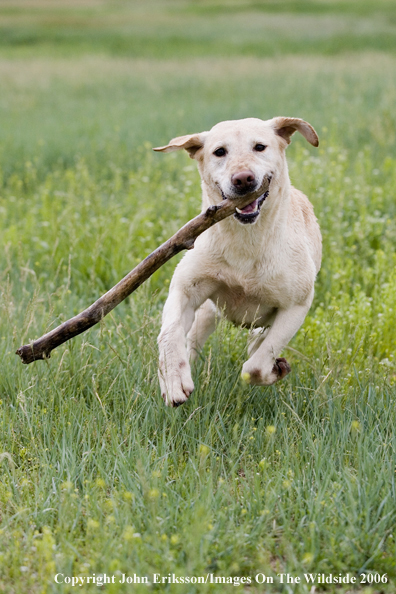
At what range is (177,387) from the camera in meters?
3.50

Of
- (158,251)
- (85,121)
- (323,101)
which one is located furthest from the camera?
(323,101)

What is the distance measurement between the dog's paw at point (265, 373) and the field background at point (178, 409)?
0.37 ft

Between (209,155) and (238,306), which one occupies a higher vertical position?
(209,155)

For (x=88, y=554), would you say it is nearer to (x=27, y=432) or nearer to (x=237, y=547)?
(x=237, y=547)

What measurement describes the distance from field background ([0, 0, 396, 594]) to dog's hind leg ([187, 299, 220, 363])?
174 mm

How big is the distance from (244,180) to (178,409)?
129cm

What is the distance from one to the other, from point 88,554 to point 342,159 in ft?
22.0

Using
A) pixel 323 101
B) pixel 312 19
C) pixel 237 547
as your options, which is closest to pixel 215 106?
pixel 323 101

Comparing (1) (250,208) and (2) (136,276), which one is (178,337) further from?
(1) (250,208)

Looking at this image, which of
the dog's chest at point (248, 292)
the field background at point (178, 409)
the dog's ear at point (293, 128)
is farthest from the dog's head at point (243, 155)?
the field background at point (178, 409)

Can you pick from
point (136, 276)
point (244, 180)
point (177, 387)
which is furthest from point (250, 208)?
point (177, 387)

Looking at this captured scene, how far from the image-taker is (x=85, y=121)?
1278 centimetres

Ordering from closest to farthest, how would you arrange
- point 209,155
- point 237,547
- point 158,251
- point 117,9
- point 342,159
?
point 237,547 → point 158,251 → point 209,155 → point 342,159 → point 117,9

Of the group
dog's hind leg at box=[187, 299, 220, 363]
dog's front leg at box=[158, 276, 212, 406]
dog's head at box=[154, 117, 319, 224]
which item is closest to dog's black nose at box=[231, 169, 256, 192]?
dog's head at box=[154, 117, 319, 224]
